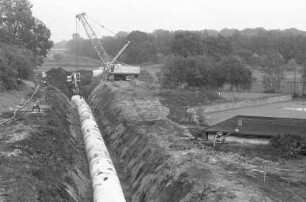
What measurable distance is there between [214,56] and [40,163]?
7756 centimetres

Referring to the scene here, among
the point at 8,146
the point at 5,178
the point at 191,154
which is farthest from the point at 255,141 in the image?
the point at 5,178

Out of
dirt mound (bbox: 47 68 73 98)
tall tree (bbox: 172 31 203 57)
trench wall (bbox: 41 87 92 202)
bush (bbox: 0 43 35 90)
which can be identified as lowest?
trench wall (bbox: 41 87 92 202)

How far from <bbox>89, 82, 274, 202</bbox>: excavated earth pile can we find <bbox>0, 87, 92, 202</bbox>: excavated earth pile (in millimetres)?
2780

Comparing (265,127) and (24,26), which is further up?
(24,26)

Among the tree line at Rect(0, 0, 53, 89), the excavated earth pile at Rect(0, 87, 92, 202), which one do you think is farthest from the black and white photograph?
the tree line at Rect(0, 0, 53, 89)

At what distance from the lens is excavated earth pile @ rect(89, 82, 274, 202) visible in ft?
61.7

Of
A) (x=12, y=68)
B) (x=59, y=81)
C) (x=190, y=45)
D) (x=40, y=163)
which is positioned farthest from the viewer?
(x=190, y=45)

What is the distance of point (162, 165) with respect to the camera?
78.2 feet

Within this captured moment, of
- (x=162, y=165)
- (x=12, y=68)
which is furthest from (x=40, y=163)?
(x=12, y=68)

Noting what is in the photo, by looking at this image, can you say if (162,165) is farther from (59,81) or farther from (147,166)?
(59,81)

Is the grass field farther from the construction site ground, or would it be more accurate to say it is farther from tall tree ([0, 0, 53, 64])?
tall tree ([0, 0, 53, 64])

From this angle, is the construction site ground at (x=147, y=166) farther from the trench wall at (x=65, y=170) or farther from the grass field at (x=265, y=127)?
the grass field at (x=265, y=127)

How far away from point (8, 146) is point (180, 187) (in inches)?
397

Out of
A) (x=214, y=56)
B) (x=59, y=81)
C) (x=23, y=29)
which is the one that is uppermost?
(x=23, y=29)
